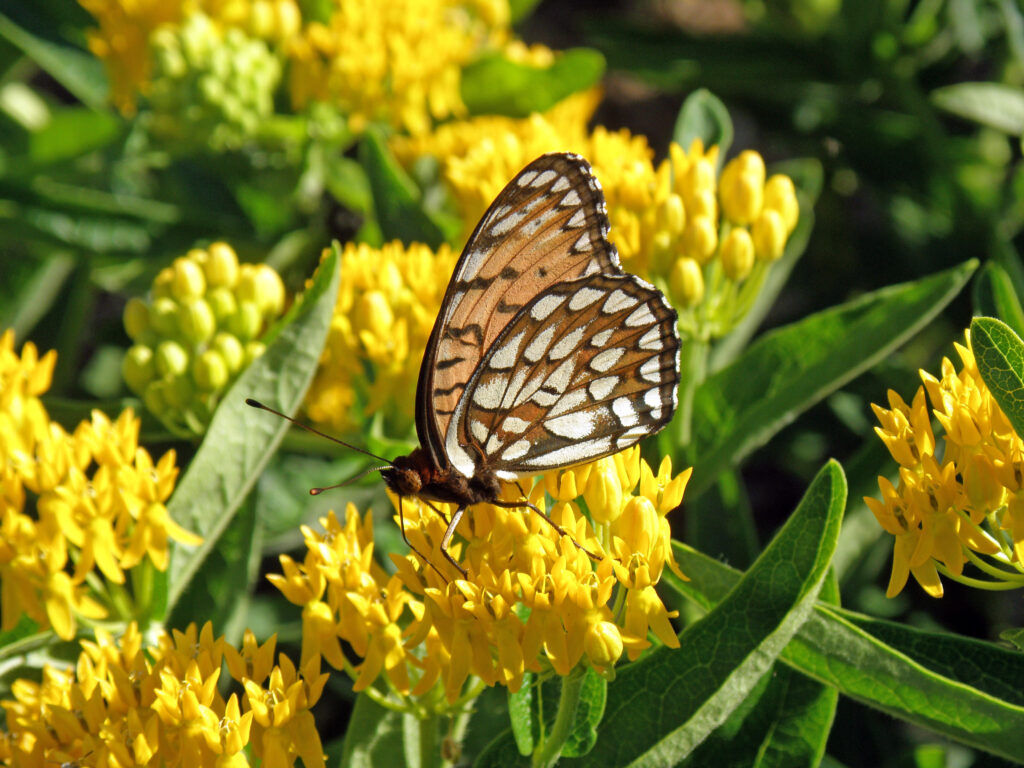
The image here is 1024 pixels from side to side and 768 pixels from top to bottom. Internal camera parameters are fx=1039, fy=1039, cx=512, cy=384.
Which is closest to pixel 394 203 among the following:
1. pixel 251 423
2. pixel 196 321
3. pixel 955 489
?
pixel 196 321

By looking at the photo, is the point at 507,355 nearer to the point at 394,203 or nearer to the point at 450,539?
the point at 450,539

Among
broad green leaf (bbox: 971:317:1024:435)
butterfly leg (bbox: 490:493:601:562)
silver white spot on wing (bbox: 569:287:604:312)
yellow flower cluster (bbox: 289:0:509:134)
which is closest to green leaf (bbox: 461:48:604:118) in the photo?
yellow flower cluster (bbox: 289:0:509:134)

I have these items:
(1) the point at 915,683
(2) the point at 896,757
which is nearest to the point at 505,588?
(1) the point at 915,683

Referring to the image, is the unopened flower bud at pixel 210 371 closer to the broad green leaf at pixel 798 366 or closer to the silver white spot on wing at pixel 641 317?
the silver white spot on wing at pixel 641 317

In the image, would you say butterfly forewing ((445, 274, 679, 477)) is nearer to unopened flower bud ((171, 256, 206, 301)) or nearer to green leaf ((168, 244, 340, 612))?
green leaf ((168, 244, 340, 612))

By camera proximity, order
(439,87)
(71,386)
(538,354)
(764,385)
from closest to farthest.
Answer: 1. (538,354)
2. (764,385)
3. (439,87)
4. (71,386)

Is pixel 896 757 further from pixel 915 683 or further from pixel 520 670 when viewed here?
pixel 520 670

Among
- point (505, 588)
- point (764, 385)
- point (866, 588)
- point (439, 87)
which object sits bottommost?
point (866, 588)
